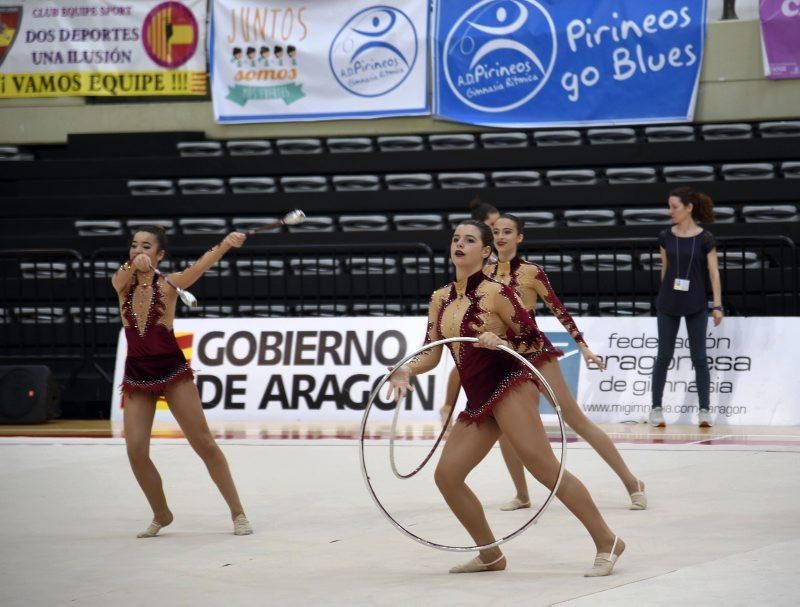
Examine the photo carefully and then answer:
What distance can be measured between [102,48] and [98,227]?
2.77 meters

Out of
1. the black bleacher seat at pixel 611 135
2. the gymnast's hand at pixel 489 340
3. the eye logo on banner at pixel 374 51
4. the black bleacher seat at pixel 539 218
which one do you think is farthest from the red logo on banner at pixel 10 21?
the gymnast's hand at pixel 489 340

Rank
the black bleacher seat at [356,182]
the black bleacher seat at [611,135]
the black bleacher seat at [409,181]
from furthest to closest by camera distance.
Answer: the black bleacher seat at [356,182], the black bleacher seat at [409,181], the black bleacher seat at [611,135]

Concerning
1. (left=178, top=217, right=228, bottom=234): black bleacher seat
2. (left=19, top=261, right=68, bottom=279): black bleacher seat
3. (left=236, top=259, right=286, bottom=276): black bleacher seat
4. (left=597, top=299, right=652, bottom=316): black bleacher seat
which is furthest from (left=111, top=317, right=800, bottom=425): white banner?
(left=178, top=217, right=228, bottom=234): black bleacher seat

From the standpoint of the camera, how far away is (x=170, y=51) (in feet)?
57.7

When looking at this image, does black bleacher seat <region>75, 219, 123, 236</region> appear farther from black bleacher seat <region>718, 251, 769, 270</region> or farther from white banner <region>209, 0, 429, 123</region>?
black bleacher seat <region>718, 251, 769, 270</region>

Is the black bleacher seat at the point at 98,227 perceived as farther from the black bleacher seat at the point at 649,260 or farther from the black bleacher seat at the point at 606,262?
the black bleacher seat at the point at 649,260

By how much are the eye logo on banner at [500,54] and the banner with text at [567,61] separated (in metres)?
0.01

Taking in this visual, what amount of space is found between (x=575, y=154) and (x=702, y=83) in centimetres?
183

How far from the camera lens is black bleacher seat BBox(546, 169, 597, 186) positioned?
15695 mm

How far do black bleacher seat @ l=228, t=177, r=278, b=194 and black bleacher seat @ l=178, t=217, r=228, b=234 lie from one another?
611mm

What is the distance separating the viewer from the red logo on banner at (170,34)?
1747 cm

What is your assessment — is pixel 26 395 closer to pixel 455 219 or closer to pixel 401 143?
pixel 455 219

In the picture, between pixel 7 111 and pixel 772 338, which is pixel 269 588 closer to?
pixel 772 338

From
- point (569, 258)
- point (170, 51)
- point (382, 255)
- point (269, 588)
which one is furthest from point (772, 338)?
point (170, 51)
